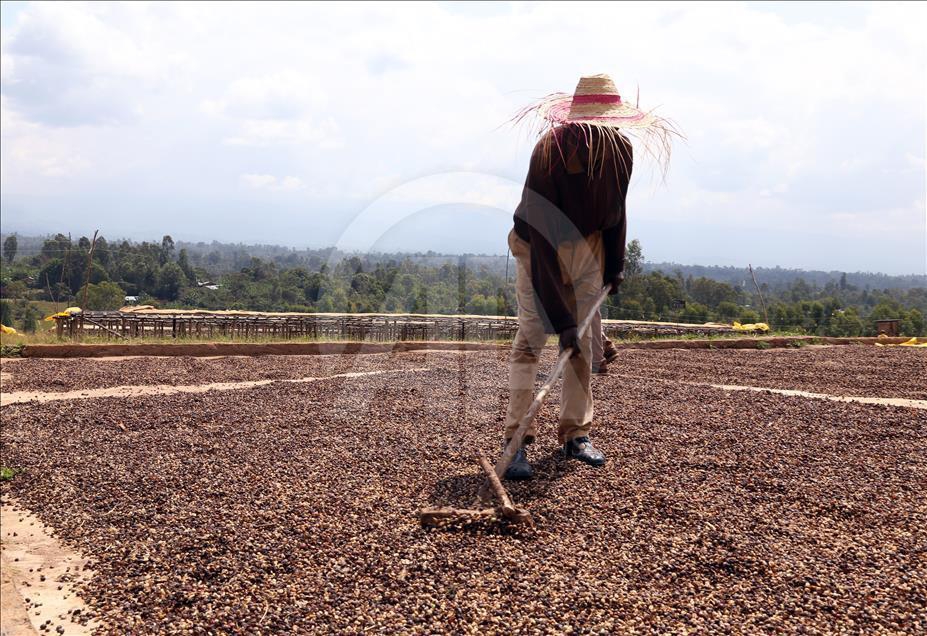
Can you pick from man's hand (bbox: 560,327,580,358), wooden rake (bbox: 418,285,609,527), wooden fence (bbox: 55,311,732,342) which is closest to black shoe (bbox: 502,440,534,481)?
wooden rake (bbox: 418,285,609,527)

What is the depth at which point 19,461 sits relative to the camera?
4.68 m

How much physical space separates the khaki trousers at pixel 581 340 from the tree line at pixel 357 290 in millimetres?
1146

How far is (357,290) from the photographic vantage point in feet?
38.7

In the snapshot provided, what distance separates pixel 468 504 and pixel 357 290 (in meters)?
8.76

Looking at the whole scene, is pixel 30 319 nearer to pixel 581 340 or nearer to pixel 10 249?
pixel 581 340

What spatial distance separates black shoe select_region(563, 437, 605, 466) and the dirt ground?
0.38 ft

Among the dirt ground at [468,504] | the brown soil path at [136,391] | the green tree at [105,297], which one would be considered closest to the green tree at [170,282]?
the green tree at [105,297]

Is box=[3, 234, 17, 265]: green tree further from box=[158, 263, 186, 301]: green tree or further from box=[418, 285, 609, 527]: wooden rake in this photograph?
box=[418, 285, 609, 527]: wooden rake

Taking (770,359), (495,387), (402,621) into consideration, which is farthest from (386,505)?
(770,359)

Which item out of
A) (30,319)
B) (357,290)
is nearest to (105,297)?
(30,319)

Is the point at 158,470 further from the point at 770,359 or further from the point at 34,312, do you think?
the point at 34,312

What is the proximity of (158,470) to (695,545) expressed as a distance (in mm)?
3107

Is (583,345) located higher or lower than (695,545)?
higher

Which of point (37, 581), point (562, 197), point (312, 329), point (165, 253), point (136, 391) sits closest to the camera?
point (37, 581)
